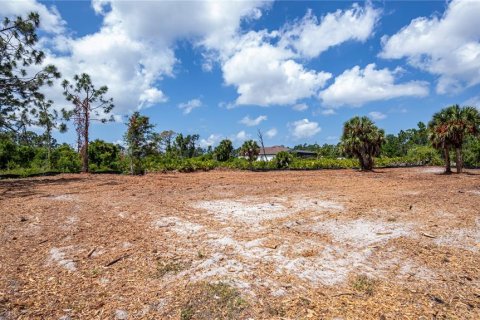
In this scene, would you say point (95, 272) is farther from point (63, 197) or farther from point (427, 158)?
point (427, 158)

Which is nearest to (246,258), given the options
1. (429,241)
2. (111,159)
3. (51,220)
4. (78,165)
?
(429,241)

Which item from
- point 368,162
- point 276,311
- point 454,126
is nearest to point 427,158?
point 368,162

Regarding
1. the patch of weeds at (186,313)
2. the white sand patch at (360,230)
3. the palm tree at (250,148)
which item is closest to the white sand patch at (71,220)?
the patch of weeds at (186,313)

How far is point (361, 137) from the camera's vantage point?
32562 mm

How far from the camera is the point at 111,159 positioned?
1358 inches

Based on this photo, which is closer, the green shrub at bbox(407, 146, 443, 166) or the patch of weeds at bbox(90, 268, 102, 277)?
the patch of weeds at bbox(90, 268, 102, 277)

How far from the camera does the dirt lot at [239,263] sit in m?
3.88

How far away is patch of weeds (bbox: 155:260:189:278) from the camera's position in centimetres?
490

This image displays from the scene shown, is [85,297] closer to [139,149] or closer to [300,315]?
[300,315]

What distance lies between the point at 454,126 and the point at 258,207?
78.8ft

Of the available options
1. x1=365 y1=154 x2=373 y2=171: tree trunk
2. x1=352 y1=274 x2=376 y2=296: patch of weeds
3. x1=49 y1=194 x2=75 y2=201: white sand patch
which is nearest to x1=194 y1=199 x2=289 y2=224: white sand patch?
x1=352 y1=274 x2=376 y2=296: patch of weeds

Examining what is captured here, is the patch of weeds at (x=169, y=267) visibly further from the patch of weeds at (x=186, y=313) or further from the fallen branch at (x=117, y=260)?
the patch of weeds at (x=186, y=313)

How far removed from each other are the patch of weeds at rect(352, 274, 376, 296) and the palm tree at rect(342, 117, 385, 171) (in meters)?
29.6

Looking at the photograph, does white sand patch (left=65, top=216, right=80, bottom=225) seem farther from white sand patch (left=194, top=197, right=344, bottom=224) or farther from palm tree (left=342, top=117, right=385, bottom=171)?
palm tree (left=342, top=117, right=385, bottom=171)
